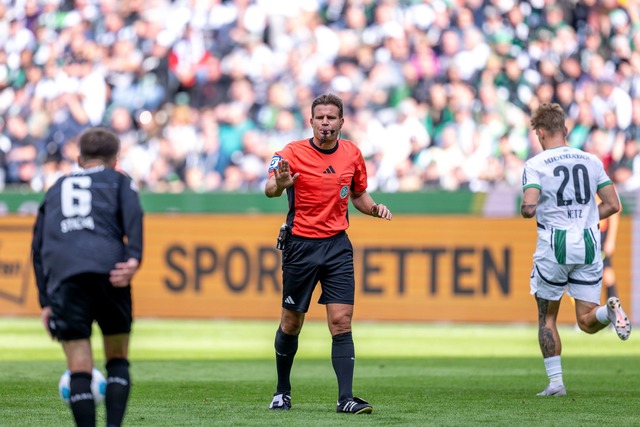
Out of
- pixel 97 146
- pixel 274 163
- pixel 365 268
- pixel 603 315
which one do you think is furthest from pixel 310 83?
pixel 97 146

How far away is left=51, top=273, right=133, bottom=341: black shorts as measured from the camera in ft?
20.4

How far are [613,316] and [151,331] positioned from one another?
9081mm

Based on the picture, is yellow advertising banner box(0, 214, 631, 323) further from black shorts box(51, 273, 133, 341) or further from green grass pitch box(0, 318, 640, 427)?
black shorts box(51, 273, 133, 341)

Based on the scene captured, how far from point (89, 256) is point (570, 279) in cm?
452

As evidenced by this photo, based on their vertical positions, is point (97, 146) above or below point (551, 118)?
below

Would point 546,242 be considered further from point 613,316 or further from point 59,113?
point 59,113

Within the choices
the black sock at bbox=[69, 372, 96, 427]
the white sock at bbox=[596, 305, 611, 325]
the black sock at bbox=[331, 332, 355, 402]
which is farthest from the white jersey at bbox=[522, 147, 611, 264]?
the black sock at bbox=[69, 372, 96, 427]

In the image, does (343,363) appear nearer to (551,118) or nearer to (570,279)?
(570,279)

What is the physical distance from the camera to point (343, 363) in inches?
319

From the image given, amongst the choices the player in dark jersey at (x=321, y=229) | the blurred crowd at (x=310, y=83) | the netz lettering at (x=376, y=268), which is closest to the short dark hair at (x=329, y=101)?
the player in dark jersey at (x=321, y=229)

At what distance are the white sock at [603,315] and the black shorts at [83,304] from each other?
4113 mm

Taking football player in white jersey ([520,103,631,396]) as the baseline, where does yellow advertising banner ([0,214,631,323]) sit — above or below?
below

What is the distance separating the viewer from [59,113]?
21.1 metres

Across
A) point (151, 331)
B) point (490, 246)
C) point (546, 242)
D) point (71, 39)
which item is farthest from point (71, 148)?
point (546, 242)
